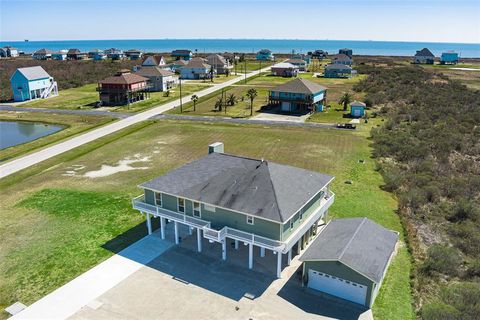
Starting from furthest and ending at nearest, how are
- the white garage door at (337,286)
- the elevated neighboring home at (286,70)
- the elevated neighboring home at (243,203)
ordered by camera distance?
the elevated neighboring home at (286,70), the elevated neighboring home at (243,203), the white garage door at (337,286)

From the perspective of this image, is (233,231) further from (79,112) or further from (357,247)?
(79,112)

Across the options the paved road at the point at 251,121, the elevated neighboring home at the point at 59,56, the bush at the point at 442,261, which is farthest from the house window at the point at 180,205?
the elevated neighboring home at the point at 59,56

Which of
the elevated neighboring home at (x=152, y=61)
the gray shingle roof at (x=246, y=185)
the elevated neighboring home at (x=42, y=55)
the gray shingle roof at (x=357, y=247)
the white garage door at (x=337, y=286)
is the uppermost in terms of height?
the elevated neighboring home at (x=42, y=55)

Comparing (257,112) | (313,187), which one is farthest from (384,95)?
(313,187)

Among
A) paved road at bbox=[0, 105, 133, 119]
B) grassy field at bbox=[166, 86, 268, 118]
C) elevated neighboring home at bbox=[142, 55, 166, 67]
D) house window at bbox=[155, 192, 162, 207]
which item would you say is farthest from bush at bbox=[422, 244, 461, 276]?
elevated neighboring home at bbox=[142, 55, 166, 67]

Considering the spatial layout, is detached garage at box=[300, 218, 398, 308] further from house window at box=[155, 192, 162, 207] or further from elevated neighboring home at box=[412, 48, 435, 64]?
elevated neighboring home at box=[412, 48, 435, 64]

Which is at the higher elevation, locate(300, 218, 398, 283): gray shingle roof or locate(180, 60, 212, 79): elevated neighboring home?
locate(180, 60, 212, 79): elevated neighboring home

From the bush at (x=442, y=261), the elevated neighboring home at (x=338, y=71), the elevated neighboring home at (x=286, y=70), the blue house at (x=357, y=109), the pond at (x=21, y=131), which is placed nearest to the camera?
the bush at (x=442, y=261)

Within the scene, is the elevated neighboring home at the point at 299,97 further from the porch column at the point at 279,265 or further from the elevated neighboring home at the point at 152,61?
the elevated neighboring home at the point at 152,61
